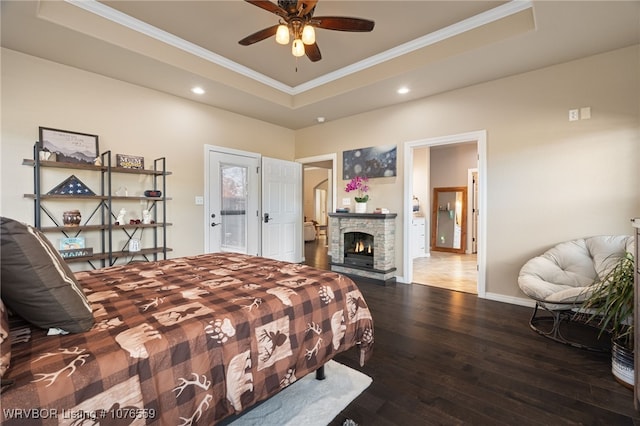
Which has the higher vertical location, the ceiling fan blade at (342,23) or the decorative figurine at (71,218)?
the ceiling fan blade at (342,23)

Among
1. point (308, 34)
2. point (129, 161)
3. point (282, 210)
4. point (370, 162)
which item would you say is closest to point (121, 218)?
point (129, 161)

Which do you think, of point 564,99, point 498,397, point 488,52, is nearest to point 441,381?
point 498,397

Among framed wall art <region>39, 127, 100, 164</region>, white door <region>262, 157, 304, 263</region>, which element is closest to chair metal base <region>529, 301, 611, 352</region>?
white door <region>262, 157, 304, 263</region>

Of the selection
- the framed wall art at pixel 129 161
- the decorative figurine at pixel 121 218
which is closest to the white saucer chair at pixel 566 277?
the decorative figurine at pixel 121 218

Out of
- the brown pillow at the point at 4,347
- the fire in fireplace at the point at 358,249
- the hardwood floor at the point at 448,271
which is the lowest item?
the hardwood floor at the point at 448,271

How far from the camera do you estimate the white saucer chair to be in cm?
241

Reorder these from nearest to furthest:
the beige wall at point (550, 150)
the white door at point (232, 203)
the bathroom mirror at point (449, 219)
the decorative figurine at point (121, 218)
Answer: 1. the beige wall at point (550, 150)
2. the decorative figurine at point (121, 218)
3. the white door at point (232, 203)
4. the bathroom mirror at point (449, 219)

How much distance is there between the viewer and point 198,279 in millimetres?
1791

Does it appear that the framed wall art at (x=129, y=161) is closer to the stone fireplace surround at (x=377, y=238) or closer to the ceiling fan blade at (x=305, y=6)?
the ceiling fan blade at (x=305, y=6)

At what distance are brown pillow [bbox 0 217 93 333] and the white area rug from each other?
101 centimetres

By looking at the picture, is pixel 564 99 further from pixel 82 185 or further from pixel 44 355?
pixel 82 185

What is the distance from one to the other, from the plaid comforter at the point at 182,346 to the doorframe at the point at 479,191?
252cm

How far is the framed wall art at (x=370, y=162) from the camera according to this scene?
458cm

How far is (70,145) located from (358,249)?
4120mm
